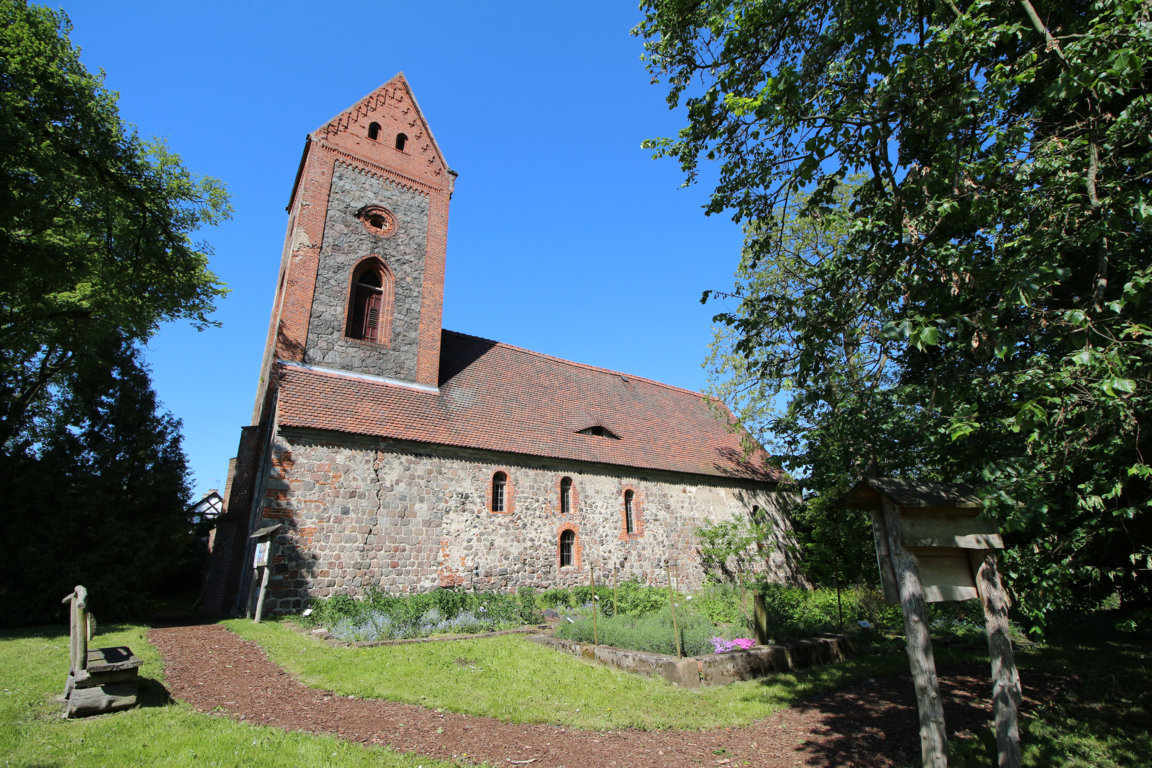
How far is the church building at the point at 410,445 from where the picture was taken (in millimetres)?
13484

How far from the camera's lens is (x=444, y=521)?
14734 mm

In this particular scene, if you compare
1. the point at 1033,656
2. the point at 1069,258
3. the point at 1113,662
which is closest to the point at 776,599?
the point at 1033,656

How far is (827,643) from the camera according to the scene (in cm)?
1032

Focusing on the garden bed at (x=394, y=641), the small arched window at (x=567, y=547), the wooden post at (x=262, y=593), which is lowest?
the garden bed at (x=394, y=641)

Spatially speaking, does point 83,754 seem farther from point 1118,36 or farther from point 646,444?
point 646,444

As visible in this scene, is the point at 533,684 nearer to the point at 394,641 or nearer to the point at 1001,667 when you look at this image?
the point at 394,641

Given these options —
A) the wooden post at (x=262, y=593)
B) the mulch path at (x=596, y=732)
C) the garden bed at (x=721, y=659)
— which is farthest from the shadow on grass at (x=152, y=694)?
the garden bed at (x=721, y=659)

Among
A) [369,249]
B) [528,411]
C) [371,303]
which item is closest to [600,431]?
[528,411]

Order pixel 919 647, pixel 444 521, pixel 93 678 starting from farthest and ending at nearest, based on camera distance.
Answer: pixel 444 521
pixel 93 678
pixel 919 647

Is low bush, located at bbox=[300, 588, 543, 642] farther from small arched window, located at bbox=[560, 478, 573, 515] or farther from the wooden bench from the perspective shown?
the wooden bench

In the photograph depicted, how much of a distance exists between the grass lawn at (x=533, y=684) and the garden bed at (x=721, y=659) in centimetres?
19

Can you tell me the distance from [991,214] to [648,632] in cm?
821

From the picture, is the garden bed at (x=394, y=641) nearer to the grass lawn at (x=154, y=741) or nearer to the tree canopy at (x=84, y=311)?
the grass lawn at (x=154, y=741)

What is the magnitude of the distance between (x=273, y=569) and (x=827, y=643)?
1149 centimetres
